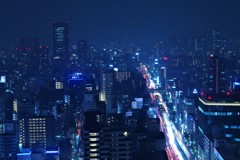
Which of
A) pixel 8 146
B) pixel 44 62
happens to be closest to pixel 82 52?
pixel 44 62

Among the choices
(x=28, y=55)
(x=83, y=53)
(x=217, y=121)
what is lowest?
(x=217, y=121)

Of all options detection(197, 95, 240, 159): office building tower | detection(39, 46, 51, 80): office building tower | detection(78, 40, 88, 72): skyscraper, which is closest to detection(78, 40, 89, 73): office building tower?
detection(78, 40, 88, 72): skyscraper

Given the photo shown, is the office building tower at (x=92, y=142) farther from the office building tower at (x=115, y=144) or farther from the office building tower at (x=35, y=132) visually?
the office building tower at (x=35, y=132)

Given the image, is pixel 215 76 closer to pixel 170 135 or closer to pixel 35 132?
pixel 170 135

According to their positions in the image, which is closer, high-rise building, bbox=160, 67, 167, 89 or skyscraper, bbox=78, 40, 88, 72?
high-rise building, bbox=160, 67, 167, 89

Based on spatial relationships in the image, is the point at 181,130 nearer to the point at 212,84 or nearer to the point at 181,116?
the point at 181,116

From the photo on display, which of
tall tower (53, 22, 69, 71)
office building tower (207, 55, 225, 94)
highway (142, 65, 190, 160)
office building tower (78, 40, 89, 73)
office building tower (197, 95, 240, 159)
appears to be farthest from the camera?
office building tower (78, 40, 89, 73)

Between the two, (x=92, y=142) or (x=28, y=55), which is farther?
(x=28, y=55)

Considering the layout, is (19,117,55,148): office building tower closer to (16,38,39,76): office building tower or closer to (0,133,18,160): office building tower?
(0,133,18,160): office building tower
